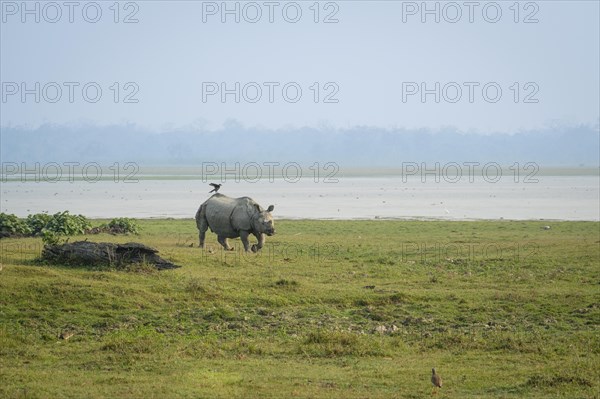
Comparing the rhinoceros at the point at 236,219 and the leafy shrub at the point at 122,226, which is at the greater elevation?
the rhinoceros at the point at 236,219

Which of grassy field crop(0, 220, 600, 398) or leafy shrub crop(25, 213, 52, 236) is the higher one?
leafy shrub crop(25, 213, 52, 236)

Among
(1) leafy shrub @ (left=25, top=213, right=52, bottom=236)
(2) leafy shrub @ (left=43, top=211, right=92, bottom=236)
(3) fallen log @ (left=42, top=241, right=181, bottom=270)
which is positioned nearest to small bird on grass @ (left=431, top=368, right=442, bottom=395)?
(3) fallen log @ (left=42, top=241, right=181, bottom=270)

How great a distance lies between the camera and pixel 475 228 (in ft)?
145

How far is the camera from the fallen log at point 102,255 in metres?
22.0

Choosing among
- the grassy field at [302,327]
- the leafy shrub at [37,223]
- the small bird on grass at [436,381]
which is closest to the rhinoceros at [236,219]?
the grassy field at [302,327]

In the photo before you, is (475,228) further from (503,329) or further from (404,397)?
(404,397)

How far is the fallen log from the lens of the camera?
2202cm

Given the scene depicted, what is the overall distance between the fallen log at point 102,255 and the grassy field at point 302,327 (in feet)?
1.33

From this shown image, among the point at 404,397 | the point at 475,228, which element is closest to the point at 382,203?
the point at 475,228

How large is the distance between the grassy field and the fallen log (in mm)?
405

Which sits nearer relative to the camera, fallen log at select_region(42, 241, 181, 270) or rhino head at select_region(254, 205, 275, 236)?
fallen log at select_region(42, 241, 181, 270)

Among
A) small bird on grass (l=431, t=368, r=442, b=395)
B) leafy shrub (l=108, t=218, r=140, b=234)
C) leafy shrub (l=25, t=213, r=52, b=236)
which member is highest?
leafy shrub (l=25, t=213, r=52, b=236)

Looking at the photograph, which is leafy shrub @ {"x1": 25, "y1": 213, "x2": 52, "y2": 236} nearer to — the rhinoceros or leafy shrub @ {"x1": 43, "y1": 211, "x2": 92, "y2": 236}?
leafy shrub @ {"x1": 43, "y1": 211, "x2": 92, "y2": 236}

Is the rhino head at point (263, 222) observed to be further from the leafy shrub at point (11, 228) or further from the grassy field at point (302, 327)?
the leafy shrub at point (11, 228)
